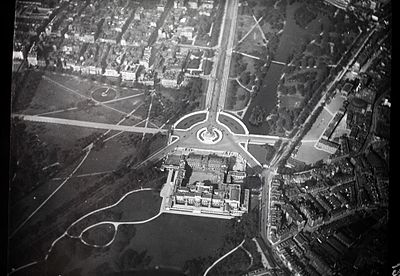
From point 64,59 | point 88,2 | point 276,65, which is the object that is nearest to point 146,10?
point 88,2

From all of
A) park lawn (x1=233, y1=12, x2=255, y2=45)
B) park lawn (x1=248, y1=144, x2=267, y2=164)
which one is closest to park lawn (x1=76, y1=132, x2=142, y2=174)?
park lawn (x1=248, y1=144, x2=267, y2=164)

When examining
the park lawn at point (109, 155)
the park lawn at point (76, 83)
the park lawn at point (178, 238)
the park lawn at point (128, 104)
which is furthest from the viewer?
the park lawn at point (76, 83)

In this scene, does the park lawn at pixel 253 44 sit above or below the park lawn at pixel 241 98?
above

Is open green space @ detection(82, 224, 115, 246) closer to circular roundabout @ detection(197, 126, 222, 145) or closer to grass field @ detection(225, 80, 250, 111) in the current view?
circular roundabout @ detection(197, 126, 222, 145)

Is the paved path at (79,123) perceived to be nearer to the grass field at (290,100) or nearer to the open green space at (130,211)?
the open green space at (130,211)

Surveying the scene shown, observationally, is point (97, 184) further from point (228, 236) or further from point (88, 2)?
point (88, 2)

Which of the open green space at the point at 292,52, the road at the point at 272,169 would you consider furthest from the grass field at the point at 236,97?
the road at the point at 272,169

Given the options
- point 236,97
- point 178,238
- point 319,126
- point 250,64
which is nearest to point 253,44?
point 250,64
